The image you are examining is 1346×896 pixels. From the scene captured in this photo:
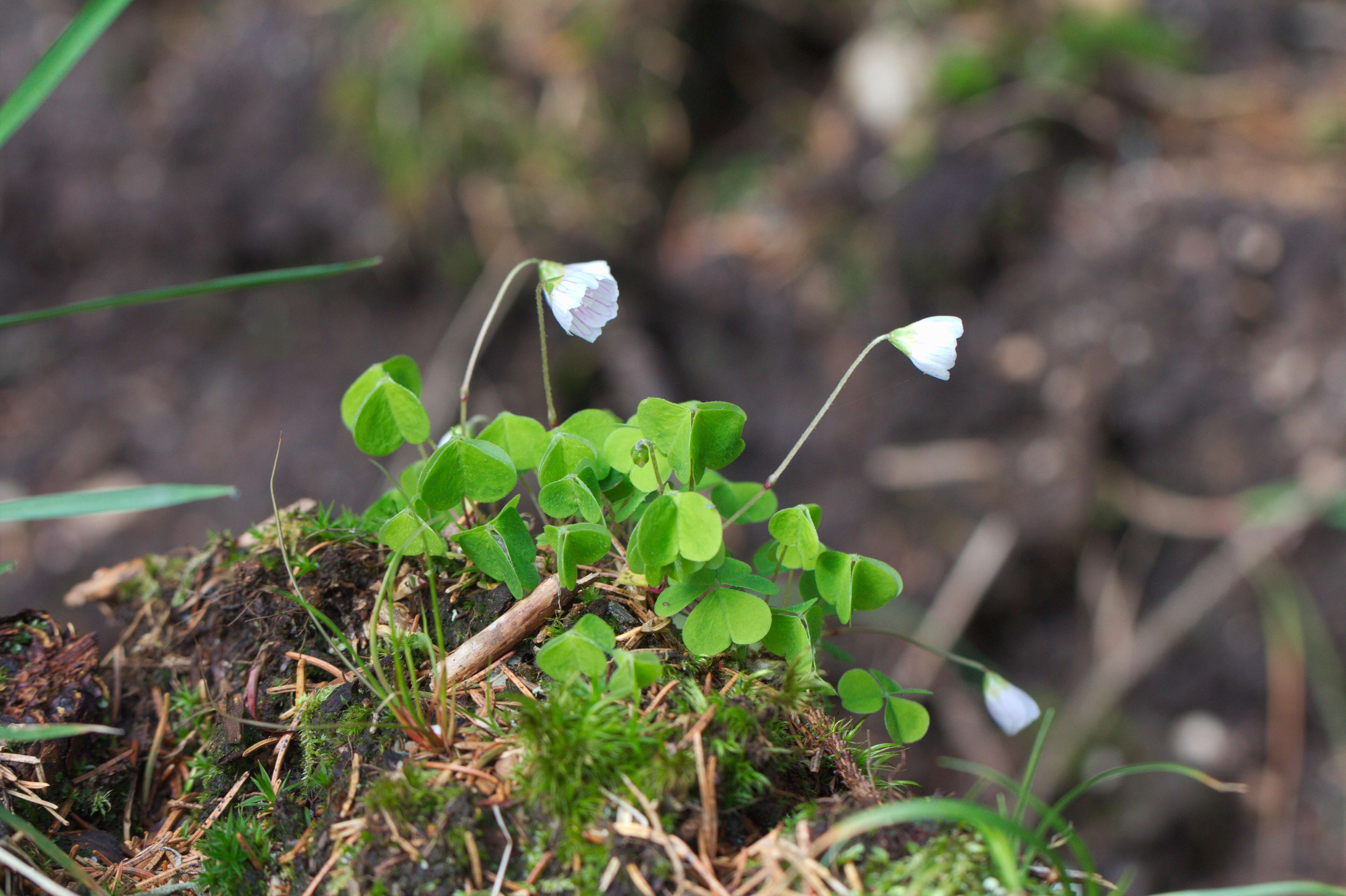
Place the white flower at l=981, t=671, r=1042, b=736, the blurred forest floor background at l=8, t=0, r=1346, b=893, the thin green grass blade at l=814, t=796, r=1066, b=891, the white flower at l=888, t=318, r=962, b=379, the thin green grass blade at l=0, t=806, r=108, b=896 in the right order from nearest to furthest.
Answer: the thin green grass blade at l=814, t=796, r=1066, b=891
the thin green grass blade at l=0, t=806, r=108, b=896
the white flower at l=888, t=318, r=962, b=379
the white flower at l=981, t=671, r=1042, b=736
the blurred forest floor background at l=8, t=0, r=1346, b=893

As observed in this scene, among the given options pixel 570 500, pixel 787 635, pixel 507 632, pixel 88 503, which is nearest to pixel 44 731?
pixel 88 503

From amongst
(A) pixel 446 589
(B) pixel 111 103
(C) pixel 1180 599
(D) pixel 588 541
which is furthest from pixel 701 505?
(B) pixel 111 103

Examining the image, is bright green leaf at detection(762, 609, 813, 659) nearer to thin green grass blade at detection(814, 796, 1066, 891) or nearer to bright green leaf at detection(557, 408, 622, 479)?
thin green grass blade at detection(814, 796, 1066, 891)

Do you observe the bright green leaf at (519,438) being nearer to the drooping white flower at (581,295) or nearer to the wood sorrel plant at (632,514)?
the wood sorrel plant at (632,514)

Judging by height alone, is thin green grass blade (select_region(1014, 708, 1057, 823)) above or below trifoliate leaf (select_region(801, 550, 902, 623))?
below

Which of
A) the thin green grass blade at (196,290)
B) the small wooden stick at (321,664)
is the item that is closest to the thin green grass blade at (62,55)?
the thin green grass blade at (196,290)

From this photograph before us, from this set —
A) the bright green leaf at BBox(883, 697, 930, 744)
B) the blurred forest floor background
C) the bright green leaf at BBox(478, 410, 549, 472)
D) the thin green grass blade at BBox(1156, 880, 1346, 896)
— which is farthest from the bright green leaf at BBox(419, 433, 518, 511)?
the blurred forest floor background

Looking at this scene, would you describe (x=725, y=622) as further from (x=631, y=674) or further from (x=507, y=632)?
(x=507, y=632)
